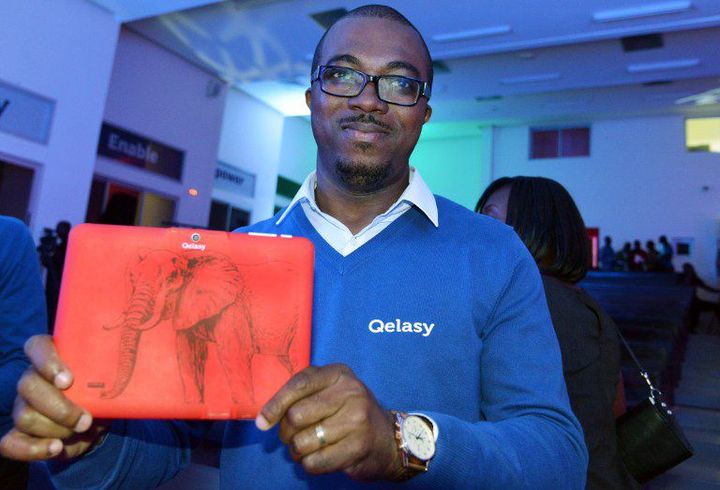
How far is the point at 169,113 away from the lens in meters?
11.3

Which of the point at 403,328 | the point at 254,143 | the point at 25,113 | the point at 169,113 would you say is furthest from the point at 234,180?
the point at 403,328

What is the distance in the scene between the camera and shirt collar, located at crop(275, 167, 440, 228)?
1331 millimetres

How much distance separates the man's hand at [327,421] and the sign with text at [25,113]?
9004 mm

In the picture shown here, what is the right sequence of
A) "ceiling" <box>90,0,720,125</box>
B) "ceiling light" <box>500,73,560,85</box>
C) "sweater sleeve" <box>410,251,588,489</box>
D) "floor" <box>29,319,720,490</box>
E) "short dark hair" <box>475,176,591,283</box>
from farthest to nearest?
"ceiling light" <box>500,73,560,85</box>, "ceiling" <box>90,0,720,125</box>, "floor" <box>29,319,720,490</box>, "short dark hair" <box>475,176,591,283</box>, "sweater sleeve" <box>410,251,588,489</box>

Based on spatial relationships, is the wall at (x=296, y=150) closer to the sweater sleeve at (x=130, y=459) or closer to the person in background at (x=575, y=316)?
the person in background at (x=575, y=316)

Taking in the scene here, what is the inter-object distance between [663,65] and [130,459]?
1242 centimetres

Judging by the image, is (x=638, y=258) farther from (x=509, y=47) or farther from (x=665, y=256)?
(x=509, y=47)

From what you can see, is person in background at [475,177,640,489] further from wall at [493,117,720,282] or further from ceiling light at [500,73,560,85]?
wall at [493,117,720,282]

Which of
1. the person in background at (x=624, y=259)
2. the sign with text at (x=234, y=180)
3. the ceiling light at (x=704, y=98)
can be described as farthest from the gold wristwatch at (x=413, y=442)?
the ceiling light at (x=704, y=98)

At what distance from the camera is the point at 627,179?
49.1 ft

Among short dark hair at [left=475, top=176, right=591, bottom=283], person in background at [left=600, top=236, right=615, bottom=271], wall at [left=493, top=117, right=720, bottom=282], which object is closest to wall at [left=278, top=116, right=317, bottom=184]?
wall at [left=493, top=117, right=720, bottom=282]

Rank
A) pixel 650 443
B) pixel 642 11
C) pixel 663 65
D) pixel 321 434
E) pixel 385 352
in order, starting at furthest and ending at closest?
pixel 663 65
pixel 642 11
pixel 650 443
pixel 385 352
pixel 321 434

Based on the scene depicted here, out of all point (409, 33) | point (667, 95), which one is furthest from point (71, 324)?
point (667, 95)

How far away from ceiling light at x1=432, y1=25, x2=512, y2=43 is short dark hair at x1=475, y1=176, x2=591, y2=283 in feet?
26.3
